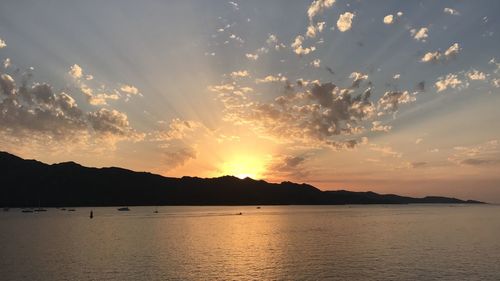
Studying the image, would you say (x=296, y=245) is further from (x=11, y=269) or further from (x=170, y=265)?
(x=11, y=269)

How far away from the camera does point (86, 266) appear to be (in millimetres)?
58938

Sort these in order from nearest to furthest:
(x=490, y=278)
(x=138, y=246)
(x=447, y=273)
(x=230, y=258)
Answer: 1. (x=490, y=278)
2. (x=447, y=273)
3. (x=230, y=258)
4. (x=138, y=246)

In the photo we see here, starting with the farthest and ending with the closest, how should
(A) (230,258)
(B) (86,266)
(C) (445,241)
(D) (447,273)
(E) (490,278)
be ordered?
(C) (445,241), (A) (230,258), (B) (86,266), (D) (447,273), (E) (490,278)

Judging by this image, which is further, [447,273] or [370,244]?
[370,244]

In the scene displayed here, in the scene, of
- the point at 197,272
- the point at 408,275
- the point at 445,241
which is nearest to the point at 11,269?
the point at 197,272

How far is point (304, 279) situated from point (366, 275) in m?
8.31

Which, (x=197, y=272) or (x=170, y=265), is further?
(x=170, y=265)

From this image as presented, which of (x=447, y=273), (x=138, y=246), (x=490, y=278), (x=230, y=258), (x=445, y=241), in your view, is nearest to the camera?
(x=490, y=278)

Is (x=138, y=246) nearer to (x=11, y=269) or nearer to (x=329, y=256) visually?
(x=11, y=269)

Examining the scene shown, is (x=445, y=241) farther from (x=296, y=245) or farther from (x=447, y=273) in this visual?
(x=447, y=273)

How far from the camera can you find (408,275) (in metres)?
51.7

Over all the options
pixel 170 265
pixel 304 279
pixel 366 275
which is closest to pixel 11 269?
pixel 170 265

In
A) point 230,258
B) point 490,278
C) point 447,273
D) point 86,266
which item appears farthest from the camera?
point 230,258

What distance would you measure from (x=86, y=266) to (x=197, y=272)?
55.3 feet
